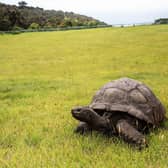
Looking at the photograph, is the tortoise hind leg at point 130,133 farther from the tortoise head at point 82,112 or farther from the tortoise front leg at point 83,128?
the tortoise front leg at point 83,128

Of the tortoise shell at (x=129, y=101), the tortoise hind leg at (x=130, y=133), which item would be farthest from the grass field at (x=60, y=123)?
the tortoise shell at (x=129, y=101)

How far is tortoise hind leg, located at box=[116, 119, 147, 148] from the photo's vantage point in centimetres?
433

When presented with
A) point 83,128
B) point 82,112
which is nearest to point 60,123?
point 83,128

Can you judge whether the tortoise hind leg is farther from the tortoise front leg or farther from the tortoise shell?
the tortoise front leg

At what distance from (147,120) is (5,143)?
187 cm

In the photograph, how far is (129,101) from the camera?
4.69 m

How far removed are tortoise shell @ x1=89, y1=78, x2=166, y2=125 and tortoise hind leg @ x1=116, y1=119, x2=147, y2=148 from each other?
0.55 ft

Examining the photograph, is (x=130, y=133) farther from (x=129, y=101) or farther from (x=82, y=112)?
(x=82, y=112)

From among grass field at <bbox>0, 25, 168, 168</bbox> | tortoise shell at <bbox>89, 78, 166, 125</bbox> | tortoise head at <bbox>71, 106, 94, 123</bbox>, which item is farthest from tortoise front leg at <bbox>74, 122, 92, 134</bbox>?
tortoise head at <bbox>71, 106, 94, 123</bbox>

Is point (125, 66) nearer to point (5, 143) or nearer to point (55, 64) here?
point (55, 64)

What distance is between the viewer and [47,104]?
→ 7.13 m

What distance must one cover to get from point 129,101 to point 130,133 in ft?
1.60

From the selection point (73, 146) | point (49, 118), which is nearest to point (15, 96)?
point (49, 118)

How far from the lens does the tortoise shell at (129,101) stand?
15.0ft
